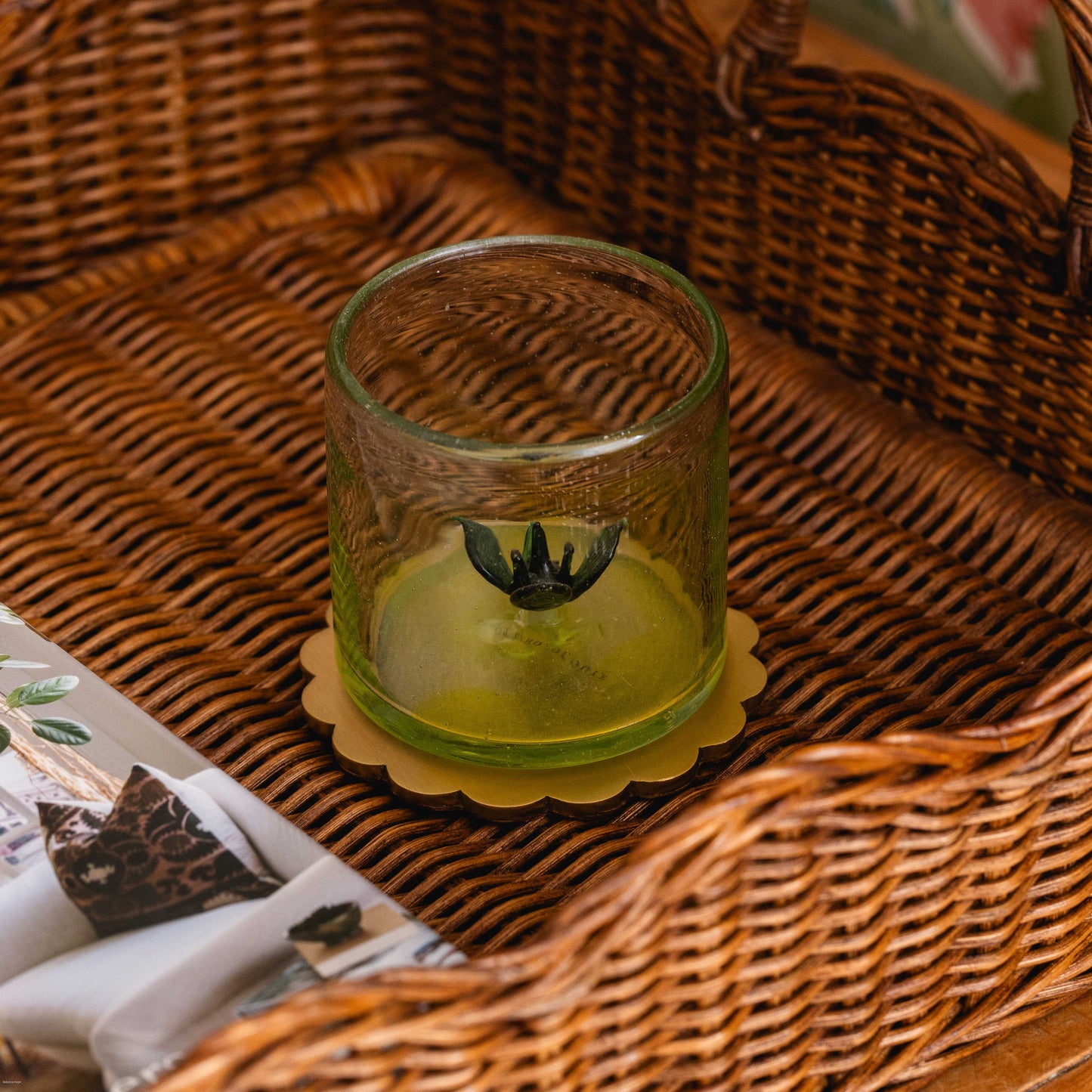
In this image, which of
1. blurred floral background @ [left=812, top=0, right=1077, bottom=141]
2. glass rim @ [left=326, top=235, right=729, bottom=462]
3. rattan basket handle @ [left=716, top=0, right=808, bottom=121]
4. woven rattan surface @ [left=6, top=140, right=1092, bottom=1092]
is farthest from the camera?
blurred floral background @ [left=812, top=0, right=1077, bottom=141]

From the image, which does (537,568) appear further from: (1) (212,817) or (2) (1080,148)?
(2) (1080,148)

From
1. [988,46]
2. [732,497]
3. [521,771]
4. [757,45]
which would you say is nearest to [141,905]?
[521,771]

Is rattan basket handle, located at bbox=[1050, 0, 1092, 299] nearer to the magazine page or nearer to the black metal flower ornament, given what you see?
the black metal flower ornament

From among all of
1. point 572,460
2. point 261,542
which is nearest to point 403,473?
point 572,460

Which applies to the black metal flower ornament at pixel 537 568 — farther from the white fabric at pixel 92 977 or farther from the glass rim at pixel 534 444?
the white fabric at pixel 92 977

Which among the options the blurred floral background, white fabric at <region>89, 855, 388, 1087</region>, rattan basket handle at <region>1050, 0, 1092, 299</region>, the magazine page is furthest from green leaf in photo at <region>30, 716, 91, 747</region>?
the blurred floral background

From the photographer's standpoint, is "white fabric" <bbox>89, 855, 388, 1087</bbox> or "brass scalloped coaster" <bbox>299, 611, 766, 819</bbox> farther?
"brass scalloped coaster" <bbox>299, 611, 766, 819</bbox>
